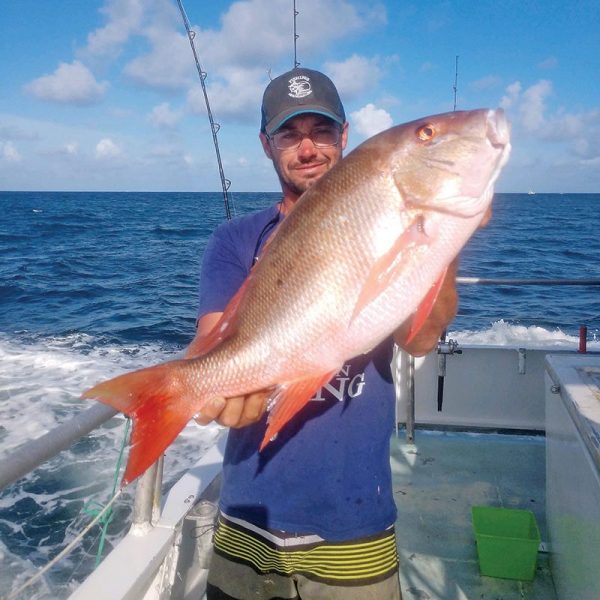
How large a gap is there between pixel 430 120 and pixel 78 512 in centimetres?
548

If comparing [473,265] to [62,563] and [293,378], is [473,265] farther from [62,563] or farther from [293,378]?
[293,378]

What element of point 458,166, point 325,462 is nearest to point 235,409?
point 325,462

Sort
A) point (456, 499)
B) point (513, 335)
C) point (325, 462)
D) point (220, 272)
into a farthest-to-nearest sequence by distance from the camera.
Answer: point (513, 335) → point (456, 499) → point (220, 272) → point (325, 462)

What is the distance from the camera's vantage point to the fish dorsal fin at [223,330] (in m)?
1.67

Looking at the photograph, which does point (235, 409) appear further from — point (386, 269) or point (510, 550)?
point (510, 550)

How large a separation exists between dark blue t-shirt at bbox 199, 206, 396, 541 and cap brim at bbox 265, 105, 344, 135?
2.09 feet

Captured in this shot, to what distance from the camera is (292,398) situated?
160 centimetres

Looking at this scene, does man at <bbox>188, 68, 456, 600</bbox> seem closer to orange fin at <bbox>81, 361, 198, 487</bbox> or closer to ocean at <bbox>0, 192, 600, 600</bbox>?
orange fin at <bbox>81, 361, 198, 487</bbox>

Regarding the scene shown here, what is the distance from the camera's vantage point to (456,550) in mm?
3477

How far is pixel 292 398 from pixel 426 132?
0.90 meters

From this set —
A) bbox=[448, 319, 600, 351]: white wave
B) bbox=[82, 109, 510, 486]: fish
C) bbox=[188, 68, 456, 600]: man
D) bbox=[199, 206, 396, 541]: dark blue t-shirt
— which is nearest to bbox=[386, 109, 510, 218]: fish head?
bbox=[82, 109, 510, 486]: fish

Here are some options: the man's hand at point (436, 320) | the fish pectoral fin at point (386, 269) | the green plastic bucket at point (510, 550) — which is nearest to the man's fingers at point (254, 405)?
the fish pectoral fin at point (386, 269)

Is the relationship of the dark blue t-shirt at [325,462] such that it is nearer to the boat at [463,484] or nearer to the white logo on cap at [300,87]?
the boat at [463,484]

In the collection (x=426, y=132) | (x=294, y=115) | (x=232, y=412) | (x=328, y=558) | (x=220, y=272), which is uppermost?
(x=294, y=115)
